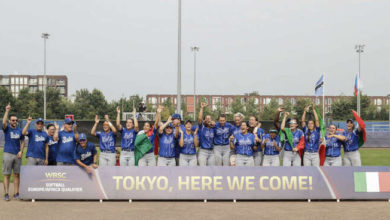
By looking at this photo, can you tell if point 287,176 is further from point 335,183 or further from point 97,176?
point 97,176

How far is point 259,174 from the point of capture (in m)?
10.1

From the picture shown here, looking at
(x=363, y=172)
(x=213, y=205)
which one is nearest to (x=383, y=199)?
(x=363, y=172)

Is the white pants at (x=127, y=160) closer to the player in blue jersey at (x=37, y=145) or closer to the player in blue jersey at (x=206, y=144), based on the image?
the player in blue jersey at (x=206, y=144)

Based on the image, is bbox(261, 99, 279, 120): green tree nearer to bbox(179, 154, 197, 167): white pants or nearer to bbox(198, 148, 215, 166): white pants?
bbox(198, 148, 215, 166): white pants

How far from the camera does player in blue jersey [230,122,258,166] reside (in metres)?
10.4

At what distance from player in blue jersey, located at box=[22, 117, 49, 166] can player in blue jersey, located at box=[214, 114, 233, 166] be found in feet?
15.1

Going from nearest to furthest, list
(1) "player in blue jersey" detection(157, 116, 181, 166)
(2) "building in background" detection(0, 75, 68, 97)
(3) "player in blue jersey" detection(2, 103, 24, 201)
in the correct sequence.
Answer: (3) "player in blue jersey" detection(2, 103, 24, 201) < (1) "player in blue jersey" detection(157, 116, 181, 166) < (2) "building in background" detection(0, 75, 68, 97)

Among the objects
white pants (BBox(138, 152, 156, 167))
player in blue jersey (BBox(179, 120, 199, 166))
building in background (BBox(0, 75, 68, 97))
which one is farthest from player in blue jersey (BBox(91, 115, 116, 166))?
building in background (BBox(0, 75, 68, 97))

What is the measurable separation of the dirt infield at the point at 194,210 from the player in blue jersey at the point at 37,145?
3.80ft

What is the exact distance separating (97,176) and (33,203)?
5.44 ft

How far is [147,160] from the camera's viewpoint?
1067 cm

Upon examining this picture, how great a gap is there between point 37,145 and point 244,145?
17.9 ft

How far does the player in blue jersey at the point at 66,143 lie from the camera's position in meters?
10.2

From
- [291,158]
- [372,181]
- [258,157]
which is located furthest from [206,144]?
[372,181]
